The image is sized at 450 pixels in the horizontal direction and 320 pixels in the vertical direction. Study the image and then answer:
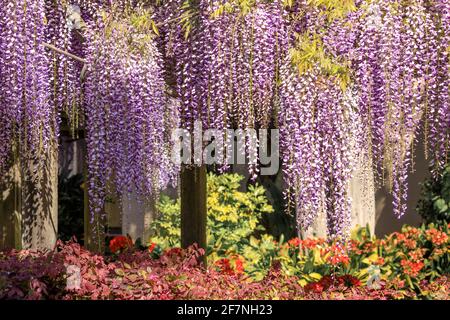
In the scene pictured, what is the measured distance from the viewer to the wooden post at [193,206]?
938cm

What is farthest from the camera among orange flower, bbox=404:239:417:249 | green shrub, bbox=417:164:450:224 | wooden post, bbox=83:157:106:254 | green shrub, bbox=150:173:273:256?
green shrub, bbox=417:164:450:224

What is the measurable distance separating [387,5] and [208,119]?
82.2 inches

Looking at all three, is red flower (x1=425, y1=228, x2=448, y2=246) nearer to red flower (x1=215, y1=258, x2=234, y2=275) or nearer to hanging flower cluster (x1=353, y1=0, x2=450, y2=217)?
hanging flower cluster (x1=353, y1=0, x2=450, y2=217)

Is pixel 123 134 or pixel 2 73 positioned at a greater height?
pixel 2 73

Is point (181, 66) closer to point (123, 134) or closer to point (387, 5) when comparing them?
point (123, 134)

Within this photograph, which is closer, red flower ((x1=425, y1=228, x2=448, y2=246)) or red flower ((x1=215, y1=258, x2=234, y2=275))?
red flower ((x1=215, y1=258, x2=234, y2=275))

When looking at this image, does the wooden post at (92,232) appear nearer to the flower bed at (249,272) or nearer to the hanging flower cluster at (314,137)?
the flower bed at (249,272)

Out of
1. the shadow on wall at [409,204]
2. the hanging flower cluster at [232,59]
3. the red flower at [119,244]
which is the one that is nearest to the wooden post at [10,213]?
the red flower at [119,244]

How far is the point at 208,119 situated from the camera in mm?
8289

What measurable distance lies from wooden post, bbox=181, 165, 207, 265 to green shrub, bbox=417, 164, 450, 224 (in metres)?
4.57

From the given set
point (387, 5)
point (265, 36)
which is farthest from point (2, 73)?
point (387, 5)

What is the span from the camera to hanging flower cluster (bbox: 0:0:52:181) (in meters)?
8.08

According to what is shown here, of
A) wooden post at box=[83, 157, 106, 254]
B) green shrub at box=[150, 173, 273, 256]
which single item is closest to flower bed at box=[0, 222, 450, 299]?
wooden post at box=[83, 157, 106, 254]

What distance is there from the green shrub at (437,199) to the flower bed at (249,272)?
173 cm
